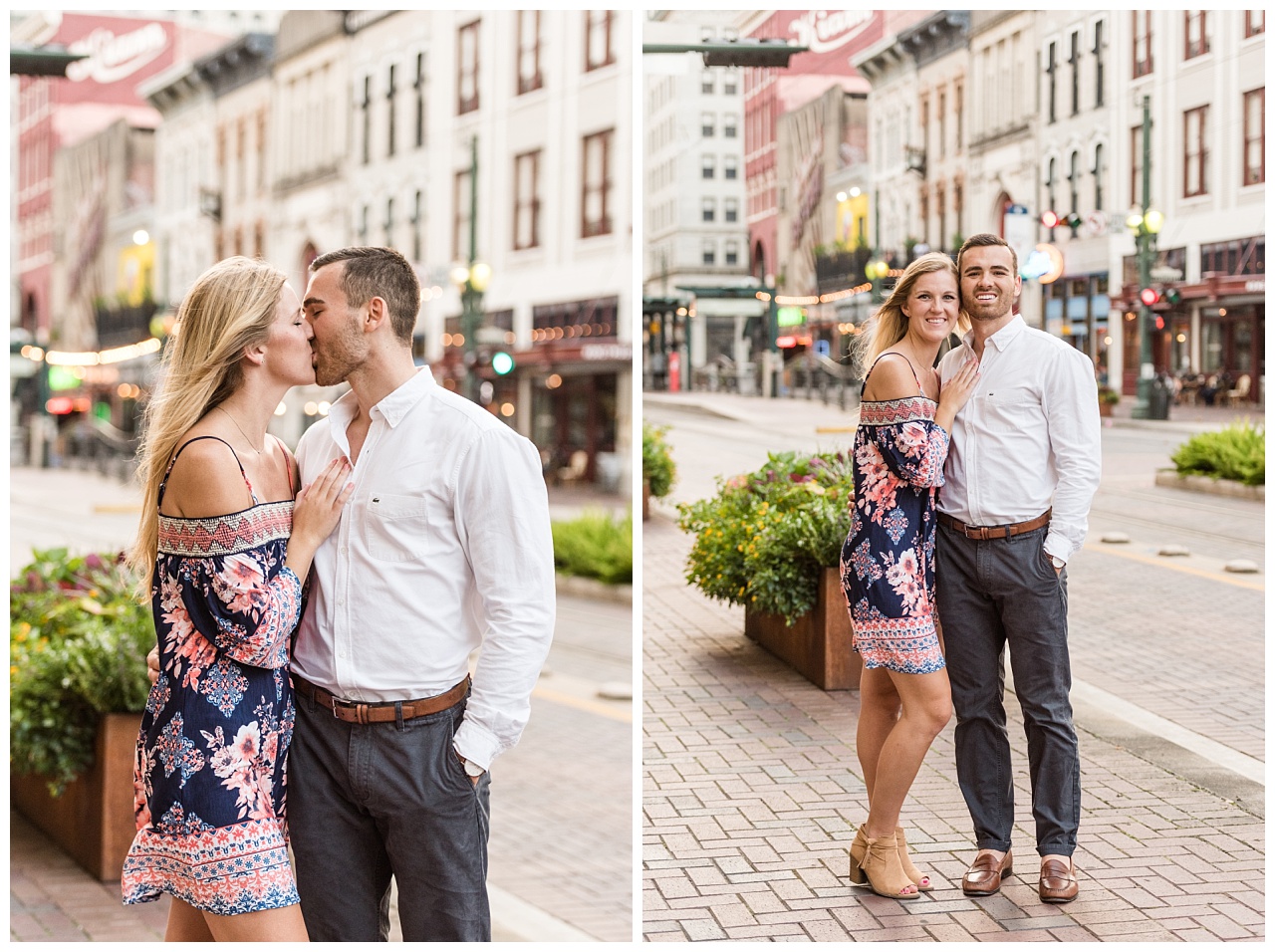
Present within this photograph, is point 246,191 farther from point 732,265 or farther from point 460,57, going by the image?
point 732,265

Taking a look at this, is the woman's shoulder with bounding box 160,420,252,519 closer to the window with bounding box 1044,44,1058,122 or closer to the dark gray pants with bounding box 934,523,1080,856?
the dark gray pants with bounding box 934,523,1080,856

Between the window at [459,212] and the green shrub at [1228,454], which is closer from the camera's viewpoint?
the green shrub at [1228,454]

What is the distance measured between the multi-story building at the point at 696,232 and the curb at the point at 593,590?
7514 millimetres

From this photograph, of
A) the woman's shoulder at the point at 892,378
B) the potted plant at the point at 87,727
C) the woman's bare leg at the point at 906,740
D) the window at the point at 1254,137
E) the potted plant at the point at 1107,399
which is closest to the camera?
the woman's shoulder at the point at 892,378

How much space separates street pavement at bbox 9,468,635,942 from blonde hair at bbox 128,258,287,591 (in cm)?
208

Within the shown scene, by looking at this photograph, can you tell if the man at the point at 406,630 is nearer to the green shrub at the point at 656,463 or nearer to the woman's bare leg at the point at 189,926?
the woman's bare leg at the point at 189,926

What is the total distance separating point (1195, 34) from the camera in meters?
4.32

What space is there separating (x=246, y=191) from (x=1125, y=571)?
98.2 ft

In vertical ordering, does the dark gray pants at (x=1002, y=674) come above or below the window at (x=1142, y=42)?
below

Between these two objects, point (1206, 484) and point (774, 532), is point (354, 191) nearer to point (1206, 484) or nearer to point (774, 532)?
point (774, 532)

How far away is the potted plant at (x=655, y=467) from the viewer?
440 centimetres

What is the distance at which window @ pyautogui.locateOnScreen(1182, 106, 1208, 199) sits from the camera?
172 inches

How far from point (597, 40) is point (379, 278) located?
21.1m

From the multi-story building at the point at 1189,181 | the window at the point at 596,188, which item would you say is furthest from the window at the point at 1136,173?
the window at the point at 596,188
